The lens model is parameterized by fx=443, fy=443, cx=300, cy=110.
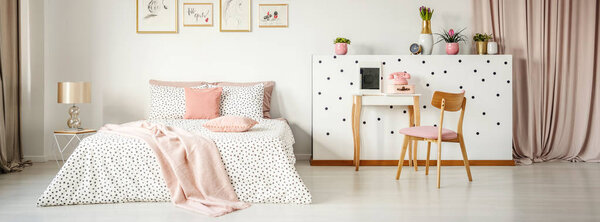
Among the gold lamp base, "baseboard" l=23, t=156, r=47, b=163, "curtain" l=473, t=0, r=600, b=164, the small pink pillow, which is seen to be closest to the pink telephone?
"curtain" l=473, t=0, r=600, b=164

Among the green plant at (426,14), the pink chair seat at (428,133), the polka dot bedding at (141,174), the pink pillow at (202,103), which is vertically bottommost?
the polka dot bedding at (141,174)

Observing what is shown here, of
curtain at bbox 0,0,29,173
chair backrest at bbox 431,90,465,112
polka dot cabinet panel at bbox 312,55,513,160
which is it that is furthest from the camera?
polka dot cabinet panel at bbox 312,55,513,160

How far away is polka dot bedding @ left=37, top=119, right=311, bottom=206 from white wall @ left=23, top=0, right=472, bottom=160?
72.9 inches

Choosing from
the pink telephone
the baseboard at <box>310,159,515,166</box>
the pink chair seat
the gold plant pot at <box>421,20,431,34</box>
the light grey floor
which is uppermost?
the gold plant pot at <box>421,20,431,34</box>

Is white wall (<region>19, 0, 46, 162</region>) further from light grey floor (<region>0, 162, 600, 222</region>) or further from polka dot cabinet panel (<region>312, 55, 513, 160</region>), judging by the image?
polka dot cabinet panel (<region>312, 55, 513, 160</region>)

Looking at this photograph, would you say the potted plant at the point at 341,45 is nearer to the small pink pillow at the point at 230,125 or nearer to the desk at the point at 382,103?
the desk at the point at 382,103

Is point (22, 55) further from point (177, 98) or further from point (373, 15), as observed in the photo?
point (373, 15)

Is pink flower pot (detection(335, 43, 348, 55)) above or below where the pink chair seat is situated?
above

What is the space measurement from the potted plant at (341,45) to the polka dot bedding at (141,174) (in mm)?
1724

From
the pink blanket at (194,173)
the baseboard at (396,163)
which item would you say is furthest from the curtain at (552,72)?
the pink blanket at (194,173)

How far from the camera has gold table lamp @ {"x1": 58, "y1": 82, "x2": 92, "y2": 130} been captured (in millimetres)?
4027

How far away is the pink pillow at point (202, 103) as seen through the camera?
4.00 metres

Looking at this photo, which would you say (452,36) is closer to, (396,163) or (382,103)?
(382,103)

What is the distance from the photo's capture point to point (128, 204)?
8.73ft
